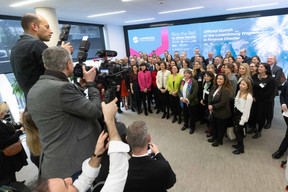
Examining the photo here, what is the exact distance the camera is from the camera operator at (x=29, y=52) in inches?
50.2

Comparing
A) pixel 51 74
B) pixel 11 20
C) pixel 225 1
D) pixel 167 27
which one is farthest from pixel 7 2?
pixel 167 27

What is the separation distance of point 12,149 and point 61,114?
171 cm

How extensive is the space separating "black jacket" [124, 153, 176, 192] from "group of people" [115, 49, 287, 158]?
4.35 ft

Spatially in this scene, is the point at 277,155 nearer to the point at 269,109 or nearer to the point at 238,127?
the point at 238,127

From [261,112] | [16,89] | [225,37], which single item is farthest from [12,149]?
[225,37]

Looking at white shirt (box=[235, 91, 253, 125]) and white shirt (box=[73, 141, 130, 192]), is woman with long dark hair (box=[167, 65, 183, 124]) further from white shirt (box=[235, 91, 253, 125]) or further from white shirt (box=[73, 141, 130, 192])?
white shirt (box=[73, 141, 130, 192])

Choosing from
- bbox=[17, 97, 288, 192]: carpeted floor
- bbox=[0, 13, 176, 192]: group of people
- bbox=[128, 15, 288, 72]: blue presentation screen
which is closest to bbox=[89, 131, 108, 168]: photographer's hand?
bbox=[0, 13, 176, 192]: group of people

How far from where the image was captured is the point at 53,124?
103 cm

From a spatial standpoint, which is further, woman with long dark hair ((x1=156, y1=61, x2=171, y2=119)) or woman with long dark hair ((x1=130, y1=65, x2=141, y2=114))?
woman with long dark hair ((x1=130, y1=65, x2=141, y2=114))

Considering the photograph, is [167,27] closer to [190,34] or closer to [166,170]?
[190,34]

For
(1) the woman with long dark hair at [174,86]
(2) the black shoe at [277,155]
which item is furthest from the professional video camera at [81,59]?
(2) the black shoe at [277,155]

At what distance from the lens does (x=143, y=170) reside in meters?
1.18

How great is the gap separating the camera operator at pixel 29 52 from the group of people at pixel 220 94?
1113 millimetres

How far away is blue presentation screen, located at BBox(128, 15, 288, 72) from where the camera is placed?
6.66 m
